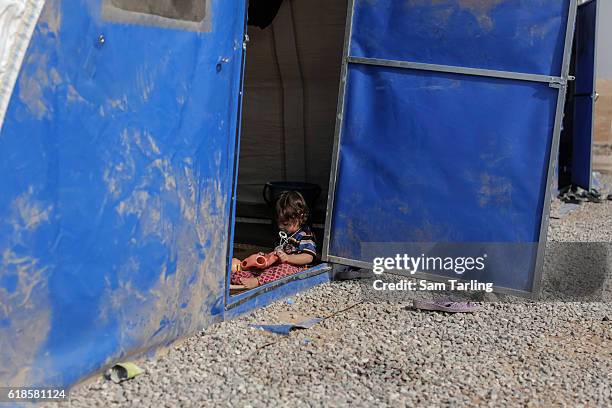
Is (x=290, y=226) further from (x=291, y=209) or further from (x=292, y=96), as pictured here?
(x=292, y=96)

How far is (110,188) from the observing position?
3.30 meters

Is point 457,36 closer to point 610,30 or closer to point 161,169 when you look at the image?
point 161,169

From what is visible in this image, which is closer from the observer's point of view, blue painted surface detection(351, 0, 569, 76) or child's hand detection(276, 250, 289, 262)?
blue painted surface detection(351, 0, 569, 76)

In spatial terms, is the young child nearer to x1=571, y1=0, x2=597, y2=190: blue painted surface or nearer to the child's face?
the child's face

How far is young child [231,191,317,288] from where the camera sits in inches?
205

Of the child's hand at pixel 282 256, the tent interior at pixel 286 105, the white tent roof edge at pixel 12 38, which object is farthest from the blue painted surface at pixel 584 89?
the white tent roof edge at pixel 12 38

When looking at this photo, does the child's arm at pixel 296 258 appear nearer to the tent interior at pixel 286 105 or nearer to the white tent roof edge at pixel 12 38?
the tent interior at pixel 286 105

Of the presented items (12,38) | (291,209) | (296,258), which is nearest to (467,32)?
(291,209)

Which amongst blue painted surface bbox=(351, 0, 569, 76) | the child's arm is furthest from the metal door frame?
the child's arm

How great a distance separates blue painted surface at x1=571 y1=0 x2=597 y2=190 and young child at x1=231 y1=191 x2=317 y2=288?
18.6 ft

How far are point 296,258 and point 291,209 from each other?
0.40 metres

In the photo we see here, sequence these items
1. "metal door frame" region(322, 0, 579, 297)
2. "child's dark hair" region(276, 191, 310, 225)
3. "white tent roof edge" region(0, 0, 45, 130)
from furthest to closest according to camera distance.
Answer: "child's dark hair" region(276, 191, 310, 225) → "metal door frame" region(322, 0, 579, 297) → "white tent roof edge" region(0, 0, 45, 130)

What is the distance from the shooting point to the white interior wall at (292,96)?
21.6ft

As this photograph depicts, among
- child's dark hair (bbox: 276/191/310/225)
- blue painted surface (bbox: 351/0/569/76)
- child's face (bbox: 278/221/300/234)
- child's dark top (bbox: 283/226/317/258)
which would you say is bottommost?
child's dark top (bbox: 283/226/317/258)
